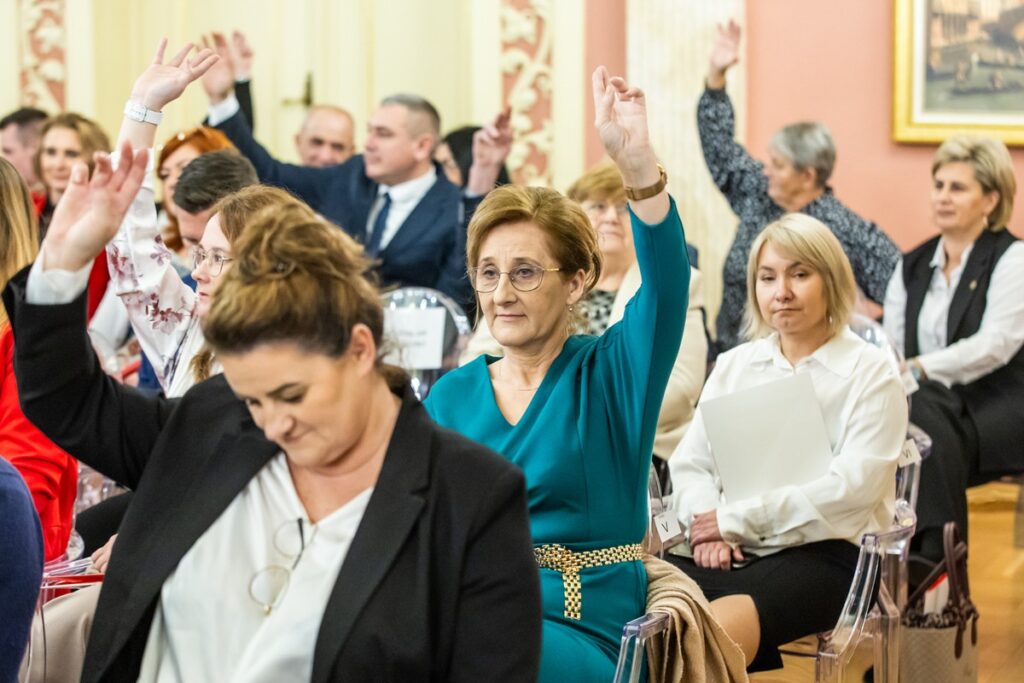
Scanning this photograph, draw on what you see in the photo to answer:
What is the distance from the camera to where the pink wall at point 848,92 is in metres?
6.62

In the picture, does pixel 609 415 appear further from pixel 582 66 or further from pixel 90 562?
pixel 582 66

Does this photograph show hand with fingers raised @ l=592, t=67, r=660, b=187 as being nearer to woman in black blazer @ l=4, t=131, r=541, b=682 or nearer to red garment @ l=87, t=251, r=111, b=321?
woman in black blazer @ l=4, t=131, r=541, b=682

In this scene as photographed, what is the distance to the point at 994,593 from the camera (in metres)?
4.95

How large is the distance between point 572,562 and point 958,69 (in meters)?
4.59

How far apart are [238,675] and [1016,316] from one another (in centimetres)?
391

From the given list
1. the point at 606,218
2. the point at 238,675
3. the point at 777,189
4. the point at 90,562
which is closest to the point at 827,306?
the point at 606,218

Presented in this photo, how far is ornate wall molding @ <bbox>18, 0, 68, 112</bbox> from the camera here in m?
6.87

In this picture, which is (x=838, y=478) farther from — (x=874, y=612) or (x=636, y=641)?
(x=636, y=641)

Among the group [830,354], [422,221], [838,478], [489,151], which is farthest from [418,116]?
[838,478]

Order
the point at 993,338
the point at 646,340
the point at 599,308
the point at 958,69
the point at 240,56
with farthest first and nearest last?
the point at 958,69 < the point at 240,56 < the point at 993,338 < the point at 599,308 < the point at 646,340

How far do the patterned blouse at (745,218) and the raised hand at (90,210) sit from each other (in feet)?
12.5

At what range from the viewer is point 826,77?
265 inches

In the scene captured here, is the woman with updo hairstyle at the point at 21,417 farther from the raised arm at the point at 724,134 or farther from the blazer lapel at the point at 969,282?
the raised arm at the point at 724,134

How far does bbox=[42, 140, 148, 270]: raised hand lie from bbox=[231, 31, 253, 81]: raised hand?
452 centimetres
